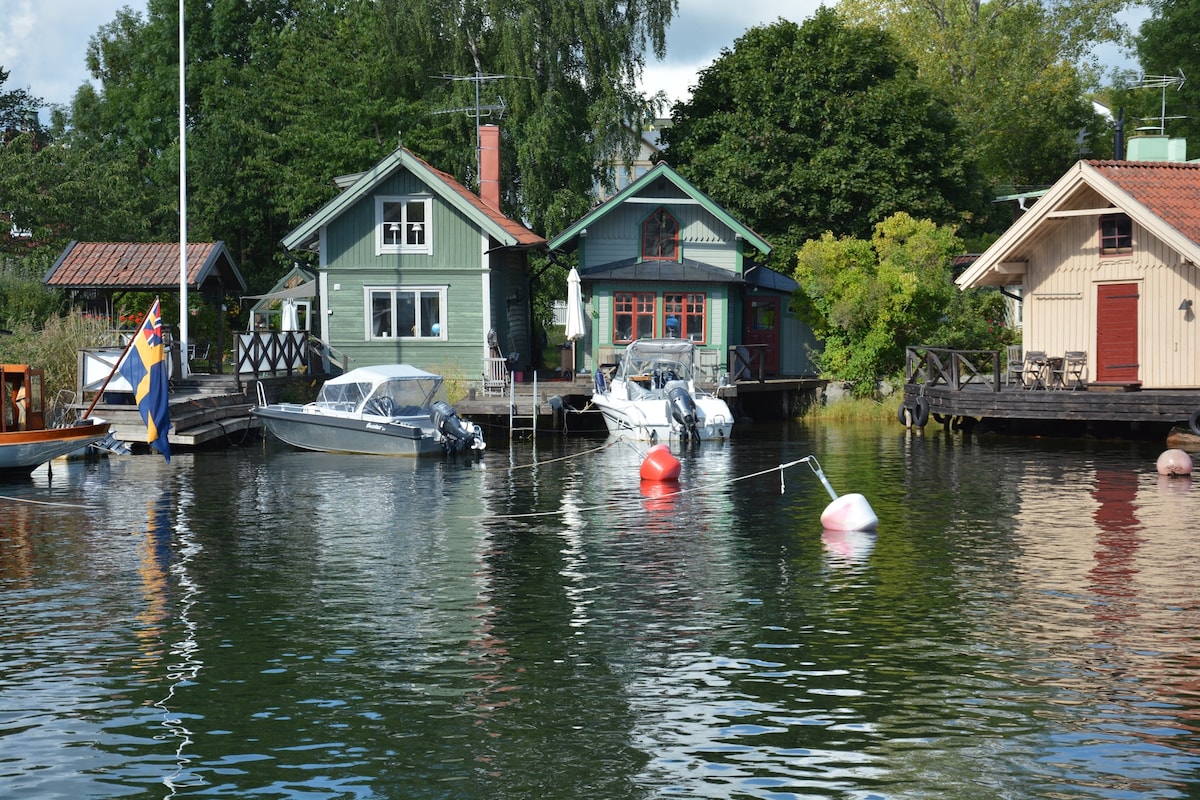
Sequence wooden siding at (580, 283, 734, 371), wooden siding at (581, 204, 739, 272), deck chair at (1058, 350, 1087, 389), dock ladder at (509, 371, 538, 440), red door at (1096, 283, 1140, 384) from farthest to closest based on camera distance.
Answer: wooden siding at (581, 204, 739, 272) < wooden siding at (580, 283, 734, 371) < dock ladder at (509, 371, 538, 440) < red door at (1096, 283, 1140, 384) < deck chair at (1058, 350, 1087, 389)

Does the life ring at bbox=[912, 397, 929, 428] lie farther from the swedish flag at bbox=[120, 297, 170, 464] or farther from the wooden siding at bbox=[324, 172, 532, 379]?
the swedish flag at bbox=[120, 297, 170, 464]

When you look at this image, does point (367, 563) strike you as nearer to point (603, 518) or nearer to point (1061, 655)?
point (603, 518)

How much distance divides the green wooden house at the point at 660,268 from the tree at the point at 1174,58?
3595 centimetres

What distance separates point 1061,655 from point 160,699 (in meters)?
8.67

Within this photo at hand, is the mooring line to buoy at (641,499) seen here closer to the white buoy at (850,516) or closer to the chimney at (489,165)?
the white buoy at (850,516)

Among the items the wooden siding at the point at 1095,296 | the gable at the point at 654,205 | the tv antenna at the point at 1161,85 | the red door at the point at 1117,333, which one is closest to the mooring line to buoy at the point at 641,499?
the red door at the point at 1117,333

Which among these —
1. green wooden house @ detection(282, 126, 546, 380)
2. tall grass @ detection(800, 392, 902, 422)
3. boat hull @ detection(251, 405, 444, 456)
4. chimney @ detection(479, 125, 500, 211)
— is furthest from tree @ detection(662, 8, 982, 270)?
boat hull @ detection(251, 405, 444, 456)

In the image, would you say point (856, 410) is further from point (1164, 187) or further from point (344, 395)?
point (344, 395)

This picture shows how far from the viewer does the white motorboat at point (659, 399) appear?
36.6 metres

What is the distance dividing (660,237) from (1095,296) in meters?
14.5

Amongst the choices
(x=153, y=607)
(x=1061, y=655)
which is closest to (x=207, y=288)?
(x=153, y=607)

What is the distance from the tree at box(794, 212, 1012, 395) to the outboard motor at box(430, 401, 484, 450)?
14561mm

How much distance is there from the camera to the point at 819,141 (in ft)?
174

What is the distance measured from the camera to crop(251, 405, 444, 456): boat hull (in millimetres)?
33594
